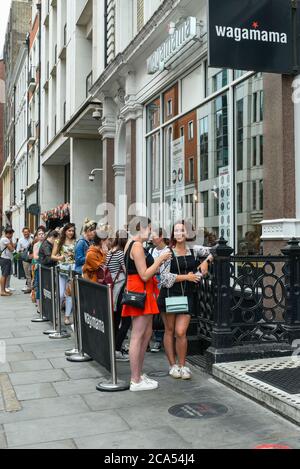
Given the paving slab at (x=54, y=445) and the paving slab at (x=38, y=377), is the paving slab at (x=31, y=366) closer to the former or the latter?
the paving slab at (x=38, y=377)

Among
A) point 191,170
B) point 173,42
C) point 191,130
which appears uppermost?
point 173,42

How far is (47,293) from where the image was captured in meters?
9.43

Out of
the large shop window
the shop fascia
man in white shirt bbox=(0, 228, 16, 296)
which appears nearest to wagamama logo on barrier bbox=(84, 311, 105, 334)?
the large shop window

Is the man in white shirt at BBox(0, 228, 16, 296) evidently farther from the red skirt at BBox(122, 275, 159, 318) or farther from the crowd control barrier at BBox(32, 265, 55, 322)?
the red skirt at BBox(122, 275, 159, 318)

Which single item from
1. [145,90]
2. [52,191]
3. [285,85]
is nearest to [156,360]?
[285,85]

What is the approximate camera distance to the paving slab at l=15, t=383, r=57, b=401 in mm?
5278

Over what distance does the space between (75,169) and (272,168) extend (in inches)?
561

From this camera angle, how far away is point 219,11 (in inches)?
271

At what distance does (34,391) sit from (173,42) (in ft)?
25.1

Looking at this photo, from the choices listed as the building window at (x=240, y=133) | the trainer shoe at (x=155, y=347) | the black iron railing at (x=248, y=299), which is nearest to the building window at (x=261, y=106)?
the building window at (x=240, y=133)

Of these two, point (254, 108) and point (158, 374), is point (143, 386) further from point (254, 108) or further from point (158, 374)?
point (254, 108)

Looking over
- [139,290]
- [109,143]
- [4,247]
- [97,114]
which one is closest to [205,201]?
[139,290]

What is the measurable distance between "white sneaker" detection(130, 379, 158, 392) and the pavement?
82 millimetres
